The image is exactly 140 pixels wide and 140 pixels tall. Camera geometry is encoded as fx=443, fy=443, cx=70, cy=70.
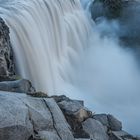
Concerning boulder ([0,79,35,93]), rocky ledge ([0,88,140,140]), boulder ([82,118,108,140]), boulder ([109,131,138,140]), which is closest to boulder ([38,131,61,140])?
rocky ledge ([0,88,140,140])

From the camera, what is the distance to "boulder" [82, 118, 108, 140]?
1022 cm

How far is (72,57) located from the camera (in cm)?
2070

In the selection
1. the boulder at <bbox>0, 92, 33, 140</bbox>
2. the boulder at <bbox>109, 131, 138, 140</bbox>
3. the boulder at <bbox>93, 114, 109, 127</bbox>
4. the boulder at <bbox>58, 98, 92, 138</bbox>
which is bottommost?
the boulder at <bbox>109, 131, 138, 140</bbox>

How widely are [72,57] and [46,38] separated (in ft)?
9.28

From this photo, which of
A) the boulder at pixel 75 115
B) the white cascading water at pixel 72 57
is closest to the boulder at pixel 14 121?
the boulder at pixel 75 115

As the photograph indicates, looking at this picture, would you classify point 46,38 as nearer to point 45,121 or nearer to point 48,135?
point 45,121

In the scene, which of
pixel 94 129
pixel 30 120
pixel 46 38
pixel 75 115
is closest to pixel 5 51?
pixel 75 115

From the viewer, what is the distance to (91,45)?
77.2 feet

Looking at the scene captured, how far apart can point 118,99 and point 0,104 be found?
13.4 metres

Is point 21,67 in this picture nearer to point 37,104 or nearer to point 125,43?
point 37,104

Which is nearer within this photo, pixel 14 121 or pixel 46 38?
pixel 14 121

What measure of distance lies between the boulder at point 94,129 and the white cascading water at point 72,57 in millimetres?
4326

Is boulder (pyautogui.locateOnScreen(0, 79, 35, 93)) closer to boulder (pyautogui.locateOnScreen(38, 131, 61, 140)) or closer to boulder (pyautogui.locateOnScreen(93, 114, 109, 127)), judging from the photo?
boulder (pyautogui.locateOnScreen(38, 131, 61, 140))

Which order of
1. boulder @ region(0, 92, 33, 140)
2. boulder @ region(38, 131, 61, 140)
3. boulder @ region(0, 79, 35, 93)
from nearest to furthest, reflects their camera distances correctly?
boulder @ region(0, 92, 33, 140) → boulder @ region(38, 131, 61, 140) → boulder @ region(0, 79, 35, 93)
